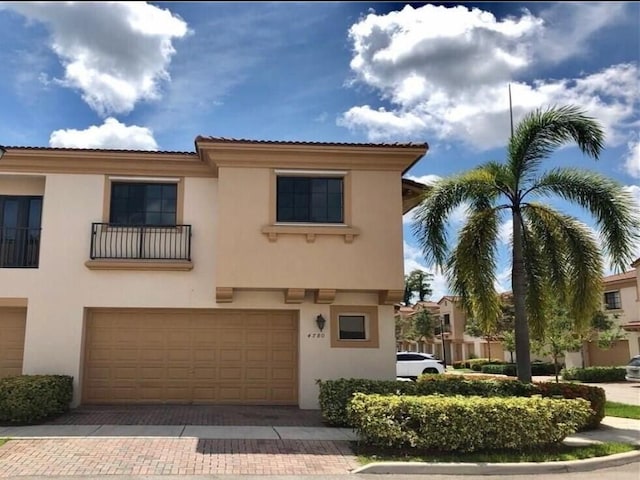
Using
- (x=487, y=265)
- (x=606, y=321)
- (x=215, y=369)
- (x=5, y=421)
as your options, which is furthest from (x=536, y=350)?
(x=5, y=421)

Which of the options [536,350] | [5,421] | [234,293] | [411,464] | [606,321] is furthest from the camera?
[606,321]

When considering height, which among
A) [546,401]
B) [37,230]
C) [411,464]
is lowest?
[411,464]

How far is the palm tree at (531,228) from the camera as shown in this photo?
1293cm

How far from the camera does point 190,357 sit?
14.7 m

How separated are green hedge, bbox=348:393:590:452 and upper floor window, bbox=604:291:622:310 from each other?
32292 millimetres

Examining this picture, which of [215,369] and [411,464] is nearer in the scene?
[411,464]

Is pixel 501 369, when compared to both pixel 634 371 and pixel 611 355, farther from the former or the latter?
pixel 634 371

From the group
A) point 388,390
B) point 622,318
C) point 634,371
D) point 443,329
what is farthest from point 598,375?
point 443,329

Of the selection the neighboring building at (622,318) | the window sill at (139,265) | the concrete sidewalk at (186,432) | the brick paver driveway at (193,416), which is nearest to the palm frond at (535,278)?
the concrete sidewalk at (186,432)

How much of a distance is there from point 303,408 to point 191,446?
451 cm

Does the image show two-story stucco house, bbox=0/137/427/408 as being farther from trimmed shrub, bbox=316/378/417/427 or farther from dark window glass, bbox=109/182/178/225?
trimmed shrub, bbox=316/378/417/427

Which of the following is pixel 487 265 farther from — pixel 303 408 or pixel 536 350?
pixel 536 350

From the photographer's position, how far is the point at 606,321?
112ft

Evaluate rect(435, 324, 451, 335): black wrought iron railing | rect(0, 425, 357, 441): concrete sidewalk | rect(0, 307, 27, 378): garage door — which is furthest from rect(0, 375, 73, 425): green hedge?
rect(435, 324, 451, 335): black wrought iron railing
